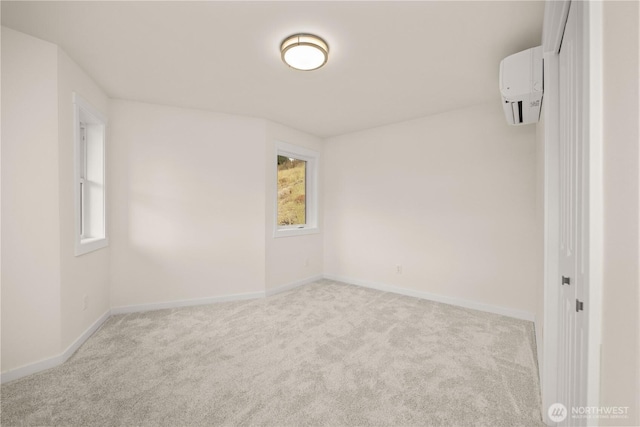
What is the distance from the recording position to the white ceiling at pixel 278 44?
5.82 ft

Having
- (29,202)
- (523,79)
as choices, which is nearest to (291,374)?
(29,202)

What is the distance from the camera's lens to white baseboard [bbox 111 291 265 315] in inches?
126

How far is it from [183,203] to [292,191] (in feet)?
5.70

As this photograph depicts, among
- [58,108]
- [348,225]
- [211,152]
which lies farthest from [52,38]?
[348,225]

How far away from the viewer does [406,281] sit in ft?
12.9

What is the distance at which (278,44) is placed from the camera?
2133mm

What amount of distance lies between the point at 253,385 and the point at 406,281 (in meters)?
2.64

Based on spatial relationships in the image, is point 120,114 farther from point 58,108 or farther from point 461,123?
point 461,123

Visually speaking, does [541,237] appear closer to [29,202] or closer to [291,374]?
[291,374]

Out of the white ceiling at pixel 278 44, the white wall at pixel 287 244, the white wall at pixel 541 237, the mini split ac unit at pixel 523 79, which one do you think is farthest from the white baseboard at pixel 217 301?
the white ceiling at pixel 278 44

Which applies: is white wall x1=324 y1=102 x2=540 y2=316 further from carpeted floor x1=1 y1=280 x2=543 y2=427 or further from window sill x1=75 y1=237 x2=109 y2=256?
window sill x1=75 y1=237 x2=109 y2=256

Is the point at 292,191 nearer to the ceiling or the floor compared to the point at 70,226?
nearer to the ceiling

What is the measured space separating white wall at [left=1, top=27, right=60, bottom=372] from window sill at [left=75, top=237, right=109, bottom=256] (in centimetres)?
32

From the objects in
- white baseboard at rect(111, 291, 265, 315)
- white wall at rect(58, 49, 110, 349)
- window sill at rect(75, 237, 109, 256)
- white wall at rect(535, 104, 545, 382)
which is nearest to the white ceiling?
white wall at rect(58, 49, 110, 349)
